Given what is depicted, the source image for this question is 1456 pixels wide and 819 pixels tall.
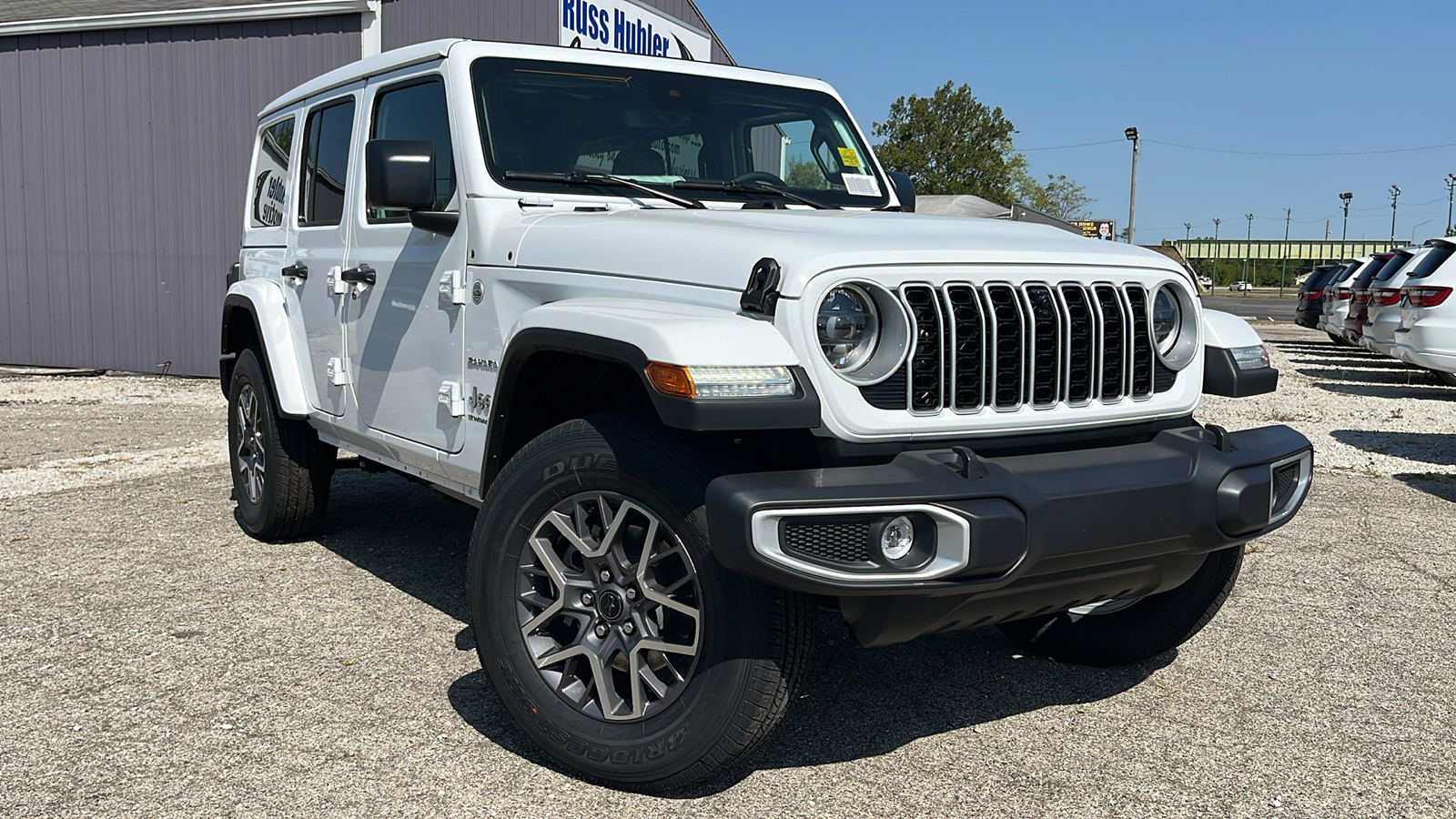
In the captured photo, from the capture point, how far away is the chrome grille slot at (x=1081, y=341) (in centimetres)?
329

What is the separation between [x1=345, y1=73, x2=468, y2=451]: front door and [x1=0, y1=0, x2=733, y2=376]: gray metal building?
840cm

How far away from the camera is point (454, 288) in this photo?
399 cm

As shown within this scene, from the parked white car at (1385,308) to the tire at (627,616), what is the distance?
11123 millimetres

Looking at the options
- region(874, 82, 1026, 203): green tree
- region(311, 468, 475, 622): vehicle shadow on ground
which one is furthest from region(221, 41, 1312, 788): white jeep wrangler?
region(874, 82, 1026, 203): green tree

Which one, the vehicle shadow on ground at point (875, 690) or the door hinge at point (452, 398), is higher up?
the door hinge at point (452, 398)

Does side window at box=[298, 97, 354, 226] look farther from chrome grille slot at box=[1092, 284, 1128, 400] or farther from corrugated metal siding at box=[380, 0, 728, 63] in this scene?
corrugated metal siding at box=[380, 0, 728, 63]

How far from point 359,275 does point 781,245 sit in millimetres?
2163

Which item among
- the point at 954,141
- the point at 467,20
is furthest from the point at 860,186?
the point at 954,141

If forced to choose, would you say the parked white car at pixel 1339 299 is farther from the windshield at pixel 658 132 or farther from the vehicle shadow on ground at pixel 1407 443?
the windshield at pixel 658 132

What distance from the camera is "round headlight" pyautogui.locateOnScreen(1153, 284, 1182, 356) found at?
3.55 m

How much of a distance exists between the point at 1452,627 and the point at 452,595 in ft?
12.5

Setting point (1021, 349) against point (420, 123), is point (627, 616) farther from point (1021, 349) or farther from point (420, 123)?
point (420, 123)

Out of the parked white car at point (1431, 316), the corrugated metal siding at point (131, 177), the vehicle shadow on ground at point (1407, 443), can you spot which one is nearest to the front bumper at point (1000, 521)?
the vehicle shadow on ground at point (1407, 443)

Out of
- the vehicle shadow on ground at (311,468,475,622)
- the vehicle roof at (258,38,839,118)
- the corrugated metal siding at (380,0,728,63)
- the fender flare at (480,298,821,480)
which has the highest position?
the corrugated metal siding at (380,0,728,63)
